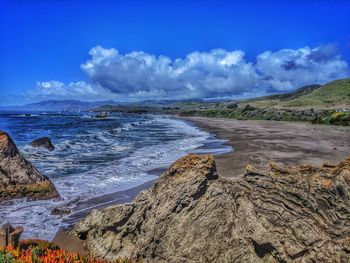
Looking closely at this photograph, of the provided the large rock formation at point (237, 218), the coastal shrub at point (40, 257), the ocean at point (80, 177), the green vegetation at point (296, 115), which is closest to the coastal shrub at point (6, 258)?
the coastal shrub at point (40, 257)

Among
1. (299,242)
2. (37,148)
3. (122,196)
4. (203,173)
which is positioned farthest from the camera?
(37,148)

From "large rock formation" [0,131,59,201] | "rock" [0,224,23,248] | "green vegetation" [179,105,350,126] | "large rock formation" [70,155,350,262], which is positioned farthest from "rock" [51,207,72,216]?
"green vegetation" [179,105,350,126]

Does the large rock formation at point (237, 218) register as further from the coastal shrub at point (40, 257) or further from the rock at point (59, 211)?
the rock at point (59, 211)

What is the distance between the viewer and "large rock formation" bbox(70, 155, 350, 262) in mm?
7105

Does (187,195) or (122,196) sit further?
(122,196)

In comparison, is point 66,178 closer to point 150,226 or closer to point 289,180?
point 150,226

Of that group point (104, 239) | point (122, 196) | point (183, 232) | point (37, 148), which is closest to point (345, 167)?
point (183, 232)

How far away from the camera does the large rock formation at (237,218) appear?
7.11 metres

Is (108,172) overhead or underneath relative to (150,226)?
underneath

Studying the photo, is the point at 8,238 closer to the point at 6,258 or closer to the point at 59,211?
the point at 6,258

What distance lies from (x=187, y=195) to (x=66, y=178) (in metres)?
12.1

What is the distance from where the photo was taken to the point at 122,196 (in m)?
15.0

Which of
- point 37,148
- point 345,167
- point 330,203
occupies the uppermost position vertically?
point 345,167

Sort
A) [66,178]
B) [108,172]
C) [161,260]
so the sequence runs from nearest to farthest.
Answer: [161,260] → [66,178] → [108,172]
